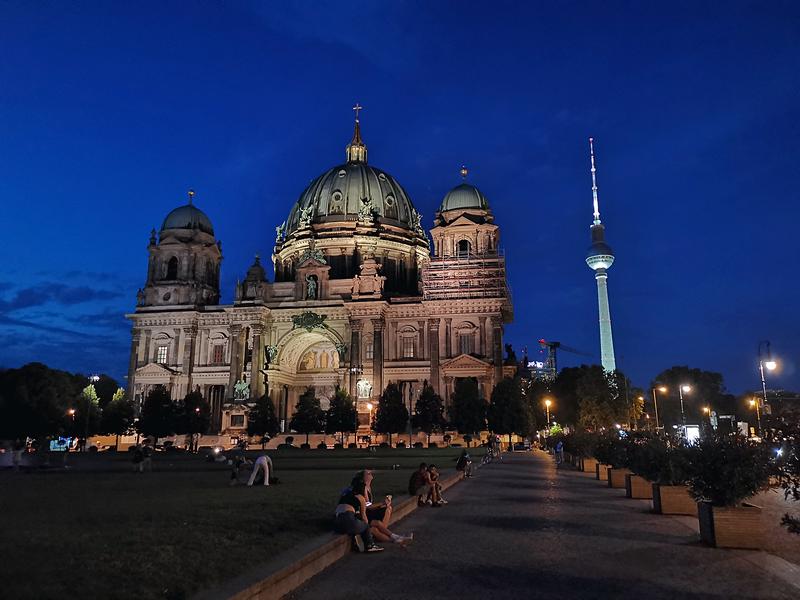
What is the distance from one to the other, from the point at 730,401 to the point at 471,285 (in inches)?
2615

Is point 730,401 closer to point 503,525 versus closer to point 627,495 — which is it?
point 627,495

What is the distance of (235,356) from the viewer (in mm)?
85750

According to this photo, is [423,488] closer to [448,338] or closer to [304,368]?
[448,338]

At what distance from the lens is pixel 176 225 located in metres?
94.8

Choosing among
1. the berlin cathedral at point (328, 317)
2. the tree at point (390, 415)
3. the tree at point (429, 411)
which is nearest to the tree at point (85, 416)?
the berlin cathedral at point (328, 317)

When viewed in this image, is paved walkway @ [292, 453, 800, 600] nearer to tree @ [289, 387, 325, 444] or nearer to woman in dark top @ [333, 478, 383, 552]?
woman in dark top @ [333, 478, 383, 552]

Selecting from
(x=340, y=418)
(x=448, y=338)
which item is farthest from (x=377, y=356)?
(x=340, y=418)

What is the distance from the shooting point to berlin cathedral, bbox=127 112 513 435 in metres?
82.2

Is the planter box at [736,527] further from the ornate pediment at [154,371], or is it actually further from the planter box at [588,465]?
the ornate pediment at [154,371]

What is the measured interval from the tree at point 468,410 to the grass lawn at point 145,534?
50.0 m

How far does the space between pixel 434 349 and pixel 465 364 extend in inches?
177

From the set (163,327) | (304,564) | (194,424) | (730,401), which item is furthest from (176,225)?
(730,401)

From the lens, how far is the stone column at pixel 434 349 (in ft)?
266

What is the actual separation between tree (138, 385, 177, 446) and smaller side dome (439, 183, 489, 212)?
1752 inches
